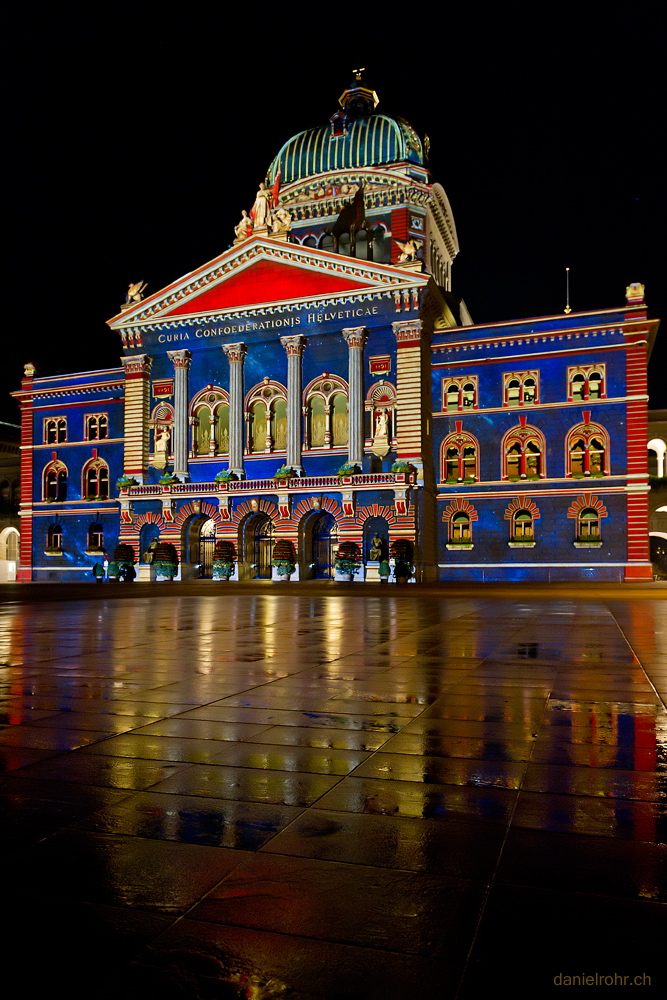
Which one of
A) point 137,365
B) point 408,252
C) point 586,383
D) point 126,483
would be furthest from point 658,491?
point 137,365

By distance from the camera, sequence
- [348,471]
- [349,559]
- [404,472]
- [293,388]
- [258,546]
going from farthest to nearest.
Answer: [258,546]
[293,388]
[348,471]
[404,472]
[349,559]

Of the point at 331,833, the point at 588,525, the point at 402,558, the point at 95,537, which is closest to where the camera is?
the point at 331,833

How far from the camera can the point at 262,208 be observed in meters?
48.7

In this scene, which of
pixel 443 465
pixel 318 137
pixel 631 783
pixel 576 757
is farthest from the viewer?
pixel 318 137

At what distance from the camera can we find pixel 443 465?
4669 centimetres

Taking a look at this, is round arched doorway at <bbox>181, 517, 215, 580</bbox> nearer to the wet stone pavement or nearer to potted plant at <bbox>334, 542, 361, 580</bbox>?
potted plant at <bbox>334, 542, 361, 580</bbox>

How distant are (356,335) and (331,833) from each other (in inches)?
Result: 1668

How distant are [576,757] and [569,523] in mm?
40008

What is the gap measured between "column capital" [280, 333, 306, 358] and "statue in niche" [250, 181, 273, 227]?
7.55 metres

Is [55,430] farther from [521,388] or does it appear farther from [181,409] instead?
[521,388]

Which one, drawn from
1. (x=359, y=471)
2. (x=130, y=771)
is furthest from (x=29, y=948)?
(x=359, y=471)

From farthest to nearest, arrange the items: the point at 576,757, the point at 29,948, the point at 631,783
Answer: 1. the point at 576,757
2. the point at 631,783
3. the point at 29,948

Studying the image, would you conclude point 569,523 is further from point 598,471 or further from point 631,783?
point 631,783

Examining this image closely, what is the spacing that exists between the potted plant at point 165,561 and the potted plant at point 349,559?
10.6m
